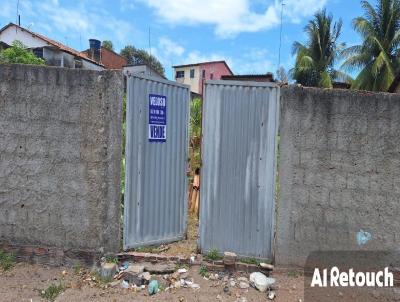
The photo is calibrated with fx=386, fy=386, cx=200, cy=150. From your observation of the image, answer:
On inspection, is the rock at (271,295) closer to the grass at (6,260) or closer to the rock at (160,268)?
the rock at (160,268)

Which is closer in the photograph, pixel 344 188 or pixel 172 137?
pixel 344 188

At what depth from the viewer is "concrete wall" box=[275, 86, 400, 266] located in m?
4.09

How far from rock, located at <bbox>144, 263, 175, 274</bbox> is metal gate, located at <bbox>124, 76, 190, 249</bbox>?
1.28 feet

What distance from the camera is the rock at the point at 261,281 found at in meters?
4.05

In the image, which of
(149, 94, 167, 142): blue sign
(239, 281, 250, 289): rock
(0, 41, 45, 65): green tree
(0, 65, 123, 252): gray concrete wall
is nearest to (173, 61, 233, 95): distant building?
(0, 41, 45, 65): green tree

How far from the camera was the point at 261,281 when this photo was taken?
13.5 feet

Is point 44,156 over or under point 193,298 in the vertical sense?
over

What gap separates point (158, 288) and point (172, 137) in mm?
1814

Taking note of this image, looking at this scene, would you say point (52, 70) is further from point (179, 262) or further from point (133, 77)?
point (179, 262)

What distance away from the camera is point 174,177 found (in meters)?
4.93

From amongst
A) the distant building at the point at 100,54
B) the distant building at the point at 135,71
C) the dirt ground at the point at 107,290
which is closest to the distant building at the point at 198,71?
the distant building at the point at 100,54

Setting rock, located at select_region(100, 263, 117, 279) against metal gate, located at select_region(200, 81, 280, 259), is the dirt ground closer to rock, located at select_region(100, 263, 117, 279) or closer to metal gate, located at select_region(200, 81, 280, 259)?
rock, located at select_region(100, 263, 117, 279)

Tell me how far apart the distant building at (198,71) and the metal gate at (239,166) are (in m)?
34.7

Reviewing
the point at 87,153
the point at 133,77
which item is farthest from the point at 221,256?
the point at 133,77
